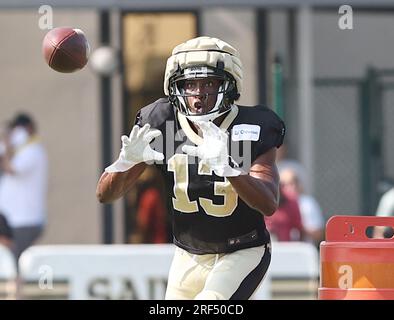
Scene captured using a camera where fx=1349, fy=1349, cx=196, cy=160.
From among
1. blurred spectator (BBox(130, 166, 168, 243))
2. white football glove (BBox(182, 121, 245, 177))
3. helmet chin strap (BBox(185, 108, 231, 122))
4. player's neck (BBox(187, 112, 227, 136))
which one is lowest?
blurred spectator (BBox(130, 166, 168, 243))

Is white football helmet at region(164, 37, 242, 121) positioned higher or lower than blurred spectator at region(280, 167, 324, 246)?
higher

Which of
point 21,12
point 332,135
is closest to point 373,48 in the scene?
point 332,135

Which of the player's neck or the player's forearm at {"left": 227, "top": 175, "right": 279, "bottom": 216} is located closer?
the player's forearm at {"left": 227, "top": 175, "right": 279, "bottom": 216}

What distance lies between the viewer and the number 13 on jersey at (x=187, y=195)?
552 cm

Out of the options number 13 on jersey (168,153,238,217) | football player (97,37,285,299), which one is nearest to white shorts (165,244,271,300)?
football player (97,37,285,299)

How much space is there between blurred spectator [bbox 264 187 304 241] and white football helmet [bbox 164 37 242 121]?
427cm

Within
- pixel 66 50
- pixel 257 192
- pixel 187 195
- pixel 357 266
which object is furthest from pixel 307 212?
pixel 257 192

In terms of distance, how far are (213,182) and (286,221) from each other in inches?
180

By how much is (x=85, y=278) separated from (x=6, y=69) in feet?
10.00

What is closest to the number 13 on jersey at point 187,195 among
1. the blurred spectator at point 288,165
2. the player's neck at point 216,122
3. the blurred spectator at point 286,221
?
the player's neck at point 216,122

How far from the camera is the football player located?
5500 millimetres

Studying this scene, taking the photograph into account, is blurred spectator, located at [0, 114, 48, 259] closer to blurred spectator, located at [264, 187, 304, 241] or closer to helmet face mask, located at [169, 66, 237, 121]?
blurred spectator, located at [264, 187, 304, 241]

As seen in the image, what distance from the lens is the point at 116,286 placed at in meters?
9.48

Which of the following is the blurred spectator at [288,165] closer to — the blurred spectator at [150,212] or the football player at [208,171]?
the blurred spectator at [150,212]
